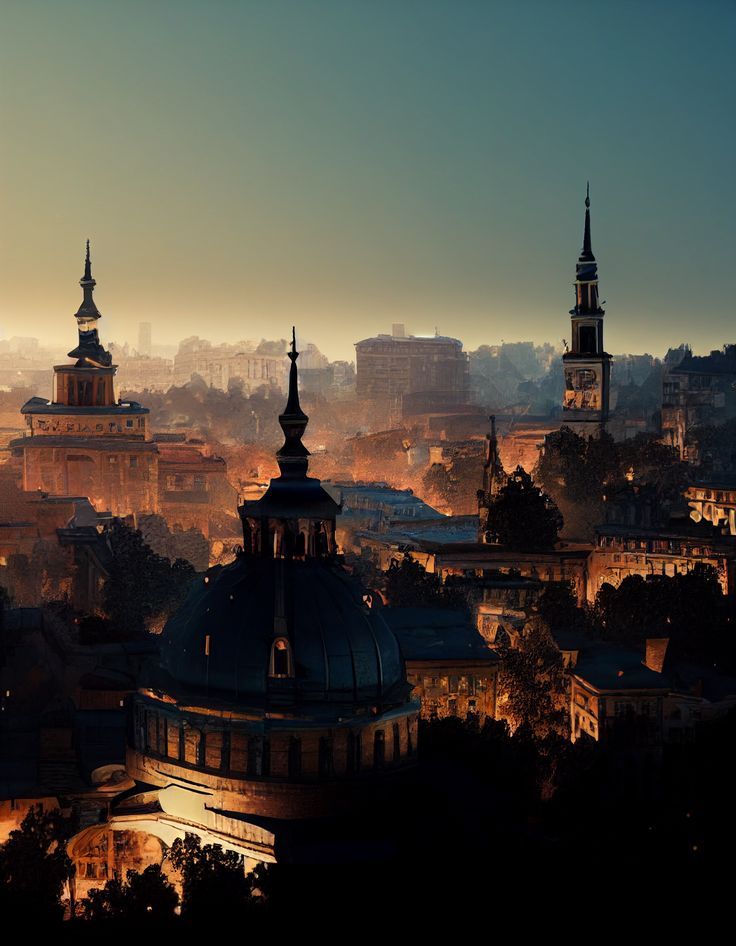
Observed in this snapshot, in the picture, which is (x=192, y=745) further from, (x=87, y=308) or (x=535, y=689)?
(x=87, y=308)

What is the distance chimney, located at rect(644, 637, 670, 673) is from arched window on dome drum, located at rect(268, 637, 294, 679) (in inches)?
1579

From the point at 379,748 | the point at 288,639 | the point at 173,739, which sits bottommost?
the point at 379,748

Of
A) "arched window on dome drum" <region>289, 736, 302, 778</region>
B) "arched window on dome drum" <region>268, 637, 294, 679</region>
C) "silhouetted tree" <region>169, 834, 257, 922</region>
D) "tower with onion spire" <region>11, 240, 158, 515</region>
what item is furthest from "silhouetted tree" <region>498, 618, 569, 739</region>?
"tower with onion spire" <region>11, 240, 158, 515</region>

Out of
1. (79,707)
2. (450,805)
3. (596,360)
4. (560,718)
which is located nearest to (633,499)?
(596,360)

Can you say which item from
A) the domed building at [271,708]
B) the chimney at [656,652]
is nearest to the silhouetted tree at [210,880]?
the domed building at [271,708]

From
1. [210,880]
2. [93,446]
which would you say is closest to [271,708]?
[210,880]

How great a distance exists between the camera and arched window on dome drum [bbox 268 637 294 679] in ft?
199

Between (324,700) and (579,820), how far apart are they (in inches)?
508

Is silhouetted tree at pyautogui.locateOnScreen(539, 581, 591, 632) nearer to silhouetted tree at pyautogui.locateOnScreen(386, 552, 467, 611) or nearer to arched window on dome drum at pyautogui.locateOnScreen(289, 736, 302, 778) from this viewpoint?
silhouetted tree at pyautogui.locateOnScreen(386, 552, 467, 611)

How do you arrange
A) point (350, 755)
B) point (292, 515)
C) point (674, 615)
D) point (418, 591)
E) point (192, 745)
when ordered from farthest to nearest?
point (418, 591) → point (674, 615) → point (292, 515) → point (192, 745) → point (350, 755)

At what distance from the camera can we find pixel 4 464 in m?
182

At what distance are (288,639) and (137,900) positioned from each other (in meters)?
8.01

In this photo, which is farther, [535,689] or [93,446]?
[93,446]

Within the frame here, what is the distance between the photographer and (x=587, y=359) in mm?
153375
